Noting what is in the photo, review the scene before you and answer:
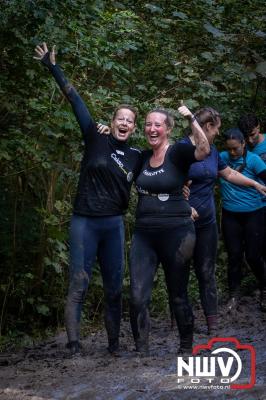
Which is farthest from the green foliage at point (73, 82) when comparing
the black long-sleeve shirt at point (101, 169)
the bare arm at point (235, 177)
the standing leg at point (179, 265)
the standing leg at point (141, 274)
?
the standing leg at point (179, 265)

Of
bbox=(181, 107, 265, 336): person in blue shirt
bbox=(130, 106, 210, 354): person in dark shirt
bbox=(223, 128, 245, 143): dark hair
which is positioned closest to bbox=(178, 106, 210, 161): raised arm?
bbox=(130, 106, 210, 354): person in dark shirt

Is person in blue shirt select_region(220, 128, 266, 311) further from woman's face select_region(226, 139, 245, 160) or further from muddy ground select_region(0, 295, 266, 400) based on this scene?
muddy ground select_region(0, 295, 266, 400)

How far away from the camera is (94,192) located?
20.7 ft

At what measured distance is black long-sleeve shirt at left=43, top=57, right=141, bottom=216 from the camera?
6.32 metres

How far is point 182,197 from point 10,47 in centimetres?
228

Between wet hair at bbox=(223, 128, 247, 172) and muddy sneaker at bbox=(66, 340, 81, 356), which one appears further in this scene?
wet hair at bbox=(223, 128, 247, 172)

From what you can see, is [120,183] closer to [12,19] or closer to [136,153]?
[136,153]

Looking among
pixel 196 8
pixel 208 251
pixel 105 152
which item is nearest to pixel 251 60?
pixel 196 8

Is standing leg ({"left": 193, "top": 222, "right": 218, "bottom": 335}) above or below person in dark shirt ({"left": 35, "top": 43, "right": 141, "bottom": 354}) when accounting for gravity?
below

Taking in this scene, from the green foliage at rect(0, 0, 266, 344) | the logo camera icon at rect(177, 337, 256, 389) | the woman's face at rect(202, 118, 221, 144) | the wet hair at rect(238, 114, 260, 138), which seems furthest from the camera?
the wet hair at rect(238, 114, 260, 138)

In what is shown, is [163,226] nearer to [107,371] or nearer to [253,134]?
[107,371]

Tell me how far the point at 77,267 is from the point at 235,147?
2.63 m

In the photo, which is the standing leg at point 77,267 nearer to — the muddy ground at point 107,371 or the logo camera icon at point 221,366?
the muddy ground at point 107,371

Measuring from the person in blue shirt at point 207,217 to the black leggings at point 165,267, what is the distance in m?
1.13
